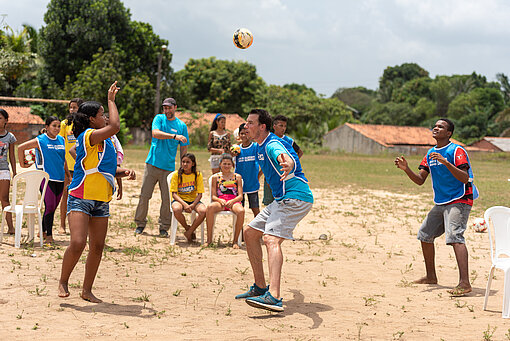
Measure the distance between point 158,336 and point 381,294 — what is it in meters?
2.80

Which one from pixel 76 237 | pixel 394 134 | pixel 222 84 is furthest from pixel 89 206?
pixel 394 134

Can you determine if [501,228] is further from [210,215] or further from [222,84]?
[222,84]

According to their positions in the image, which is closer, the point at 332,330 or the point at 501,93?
the point at 332,330

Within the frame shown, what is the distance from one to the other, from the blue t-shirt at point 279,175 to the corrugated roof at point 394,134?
169ft

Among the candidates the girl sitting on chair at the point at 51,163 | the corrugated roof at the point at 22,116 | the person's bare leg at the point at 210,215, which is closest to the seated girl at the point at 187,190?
the person's bare leg at the point at 210,215

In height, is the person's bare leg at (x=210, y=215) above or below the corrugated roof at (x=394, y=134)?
below

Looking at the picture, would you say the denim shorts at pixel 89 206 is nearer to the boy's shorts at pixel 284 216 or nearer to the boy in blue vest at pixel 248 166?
the boy's shorts at pixel 284 216

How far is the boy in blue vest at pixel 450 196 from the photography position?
6328 millimetres

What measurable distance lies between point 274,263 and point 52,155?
438 cm

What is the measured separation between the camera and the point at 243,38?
9.98 m

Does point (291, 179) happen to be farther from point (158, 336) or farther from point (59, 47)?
point (59, 47)

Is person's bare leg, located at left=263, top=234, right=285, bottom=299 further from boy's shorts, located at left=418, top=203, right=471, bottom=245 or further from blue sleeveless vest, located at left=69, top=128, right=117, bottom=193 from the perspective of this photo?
boy's shorts, located at left=418, top=203, right=471, bottom=245

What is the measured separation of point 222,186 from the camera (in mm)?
8898

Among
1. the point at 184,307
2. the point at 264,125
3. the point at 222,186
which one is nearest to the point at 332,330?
the point at 184,307
